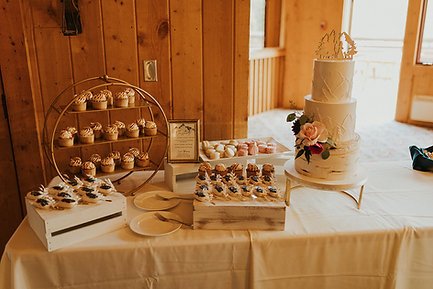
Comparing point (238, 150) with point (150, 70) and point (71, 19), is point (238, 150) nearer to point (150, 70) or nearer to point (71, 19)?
point (150, 70)

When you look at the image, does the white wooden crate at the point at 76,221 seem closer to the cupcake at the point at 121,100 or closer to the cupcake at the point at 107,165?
the cupcake at the point at 107,165

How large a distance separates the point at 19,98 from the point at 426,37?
5.14 m

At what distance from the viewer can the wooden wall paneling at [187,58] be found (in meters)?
2.03

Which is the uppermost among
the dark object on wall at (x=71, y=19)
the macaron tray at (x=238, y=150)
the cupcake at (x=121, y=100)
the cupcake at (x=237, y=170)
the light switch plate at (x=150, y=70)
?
the dark object on wall at (x=71, y=19)

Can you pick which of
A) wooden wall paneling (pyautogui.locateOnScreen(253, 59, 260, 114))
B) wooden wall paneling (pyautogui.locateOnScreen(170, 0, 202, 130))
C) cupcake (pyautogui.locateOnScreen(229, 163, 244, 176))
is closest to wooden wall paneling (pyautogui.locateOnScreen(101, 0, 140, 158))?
wooden wall paneling (pyautogui.locateOnScreen(170, 0, 202, 130))

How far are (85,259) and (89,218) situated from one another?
0.14 metres

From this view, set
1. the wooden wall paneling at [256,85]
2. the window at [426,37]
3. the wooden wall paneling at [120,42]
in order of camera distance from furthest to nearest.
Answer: the wooden wall paneling at [256,85] < the window at [426,37] < the wooden wall paneling at [120,42]

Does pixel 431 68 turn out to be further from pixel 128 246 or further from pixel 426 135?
pixel 128 246

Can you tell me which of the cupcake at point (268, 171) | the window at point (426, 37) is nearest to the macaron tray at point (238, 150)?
the cupcake at point (268, 171)

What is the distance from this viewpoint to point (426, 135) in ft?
15.7

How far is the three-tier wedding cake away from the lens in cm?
145

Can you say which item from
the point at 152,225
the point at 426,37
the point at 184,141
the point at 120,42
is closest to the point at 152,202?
the point at 152,225

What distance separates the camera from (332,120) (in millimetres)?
1486

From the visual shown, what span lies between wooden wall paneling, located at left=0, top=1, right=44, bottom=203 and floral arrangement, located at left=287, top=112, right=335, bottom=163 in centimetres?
136
